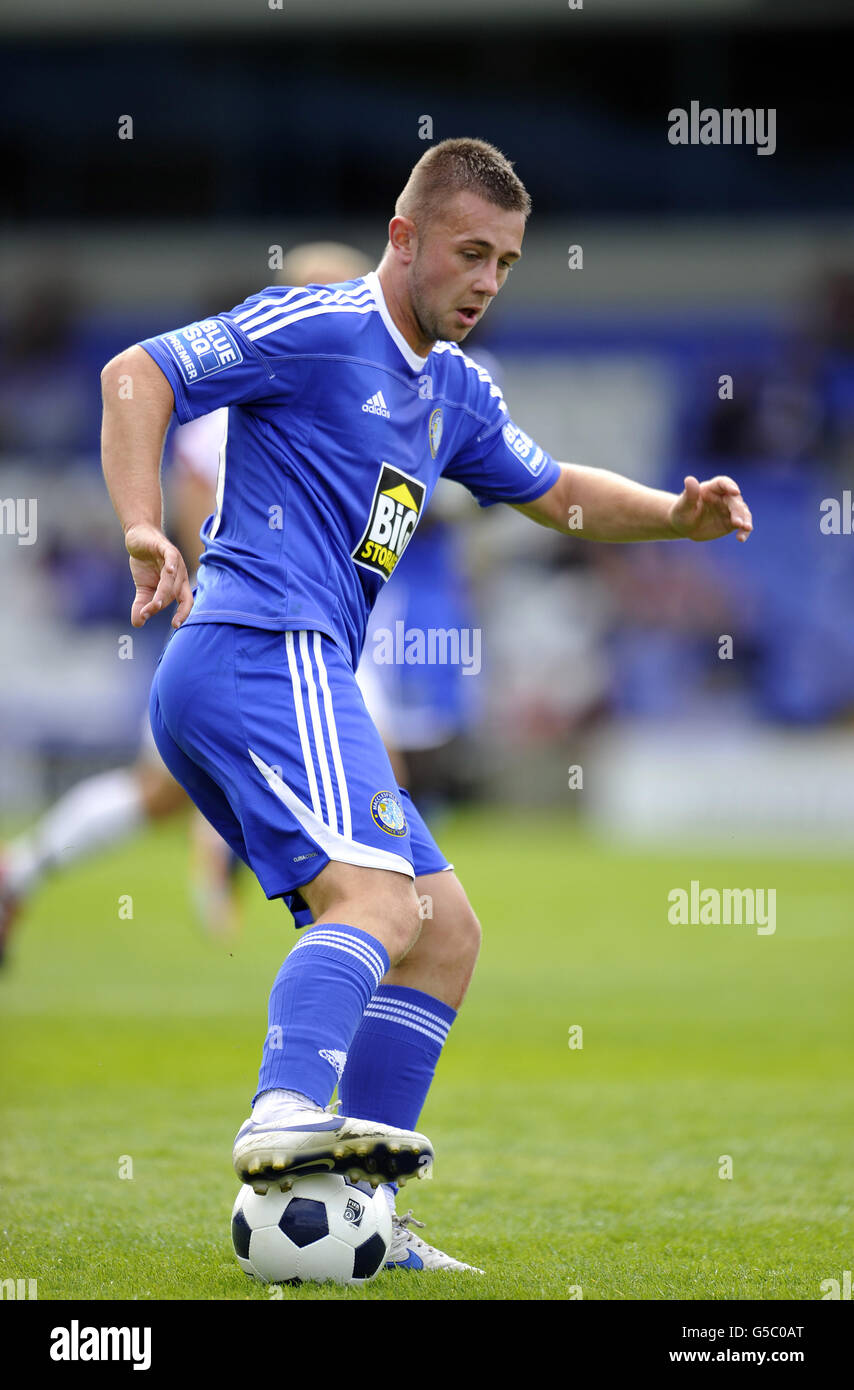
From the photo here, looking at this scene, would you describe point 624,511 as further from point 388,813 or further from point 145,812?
point 145,812

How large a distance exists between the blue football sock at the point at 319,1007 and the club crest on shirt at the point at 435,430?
109 centimetres

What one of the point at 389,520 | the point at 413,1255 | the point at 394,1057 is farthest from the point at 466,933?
the point at 389,520

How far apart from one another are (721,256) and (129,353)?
21.6m

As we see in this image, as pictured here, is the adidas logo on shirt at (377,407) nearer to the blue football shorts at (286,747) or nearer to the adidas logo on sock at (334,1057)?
the blue football shorts at (286,747)

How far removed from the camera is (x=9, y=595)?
75.3 ft

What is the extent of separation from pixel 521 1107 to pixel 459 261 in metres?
2.90

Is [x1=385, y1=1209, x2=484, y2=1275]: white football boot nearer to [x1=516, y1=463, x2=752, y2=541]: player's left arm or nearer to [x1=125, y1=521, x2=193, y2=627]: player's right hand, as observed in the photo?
[x1=125, y1=521, x2=193, y2=627]: player's right hand

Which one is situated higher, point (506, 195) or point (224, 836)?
point (506, 195)

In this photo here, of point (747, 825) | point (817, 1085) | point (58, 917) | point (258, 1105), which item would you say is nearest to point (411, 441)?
point (258, 1105)

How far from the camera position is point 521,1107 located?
5418 millimetres

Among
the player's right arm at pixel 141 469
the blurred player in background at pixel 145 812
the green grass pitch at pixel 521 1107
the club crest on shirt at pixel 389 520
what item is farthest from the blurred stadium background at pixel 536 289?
the player's right arm at pixel 141 469

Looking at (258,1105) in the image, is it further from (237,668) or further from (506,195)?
(506,195)

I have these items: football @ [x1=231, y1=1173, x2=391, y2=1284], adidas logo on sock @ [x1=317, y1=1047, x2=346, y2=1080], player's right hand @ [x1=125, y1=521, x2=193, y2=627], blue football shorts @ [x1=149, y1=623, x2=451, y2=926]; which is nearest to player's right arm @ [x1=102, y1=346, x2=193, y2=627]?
player's right hand @ [x1=125, y1=521, x2=193, y2=627]

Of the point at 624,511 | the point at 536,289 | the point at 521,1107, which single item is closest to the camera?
the point at 624,511
